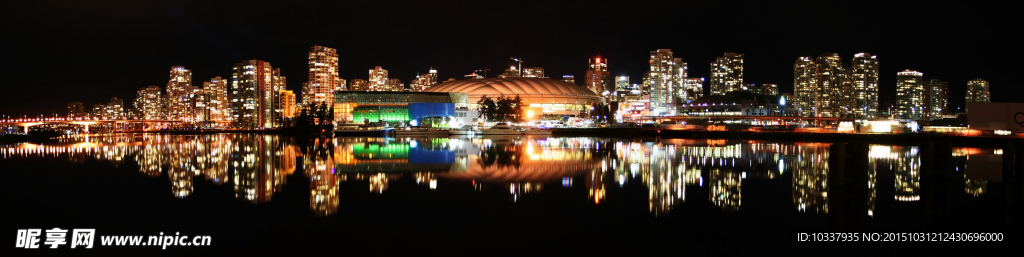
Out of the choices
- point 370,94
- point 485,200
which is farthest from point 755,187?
point 370,94

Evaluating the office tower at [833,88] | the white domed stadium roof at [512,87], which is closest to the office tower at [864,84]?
the office tower at [833,88]

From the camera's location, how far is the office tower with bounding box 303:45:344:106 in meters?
178

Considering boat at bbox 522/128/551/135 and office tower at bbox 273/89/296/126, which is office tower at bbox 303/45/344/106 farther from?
boat at bbox 522/128/551/135

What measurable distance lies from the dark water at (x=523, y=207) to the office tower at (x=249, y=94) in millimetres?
149343

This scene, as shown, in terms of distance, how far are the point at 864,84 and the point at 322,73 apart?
166 m

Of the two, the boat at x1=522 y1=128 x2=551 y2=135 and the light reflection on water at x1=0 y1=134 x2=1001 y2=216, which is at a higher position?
the boat at x1=522 y1=128 x2=551 y2=135

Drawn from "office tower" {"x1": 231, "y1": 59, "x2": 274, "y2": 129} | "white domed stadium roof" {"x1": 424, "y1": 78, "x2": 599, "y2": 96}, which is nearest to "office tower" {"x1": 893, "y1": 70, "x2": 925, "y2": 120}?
"white domed stadium roof" {"x1": 424, "y1": 78, "x2": 599, "y2": 96}

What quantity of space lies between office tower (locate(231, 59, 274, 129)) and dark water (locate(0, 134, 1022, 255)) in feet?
490

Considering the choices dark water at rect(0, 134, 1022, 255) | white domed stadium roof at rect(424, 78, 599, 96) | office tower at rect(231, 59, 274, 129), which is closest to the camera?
dark water at rect(0, 134, 1022, 255)

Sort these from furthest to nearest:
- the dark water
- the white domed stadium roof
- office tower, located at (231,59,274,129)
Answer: office tower, located at (231,59,274,129)
the white domed stadium roof
the dark water

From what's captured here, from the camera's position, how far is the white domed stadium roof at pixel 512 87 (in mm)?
120500

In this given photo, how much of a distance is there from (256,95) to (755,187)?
543 feet

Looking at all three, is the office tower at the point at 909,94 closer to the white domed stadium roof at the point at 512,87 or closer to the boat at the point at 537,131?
the white domed stadium roof at the point at 512,87

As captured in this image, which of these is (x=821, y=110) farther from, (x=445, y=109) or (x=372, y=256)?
(x=372, y=256)
